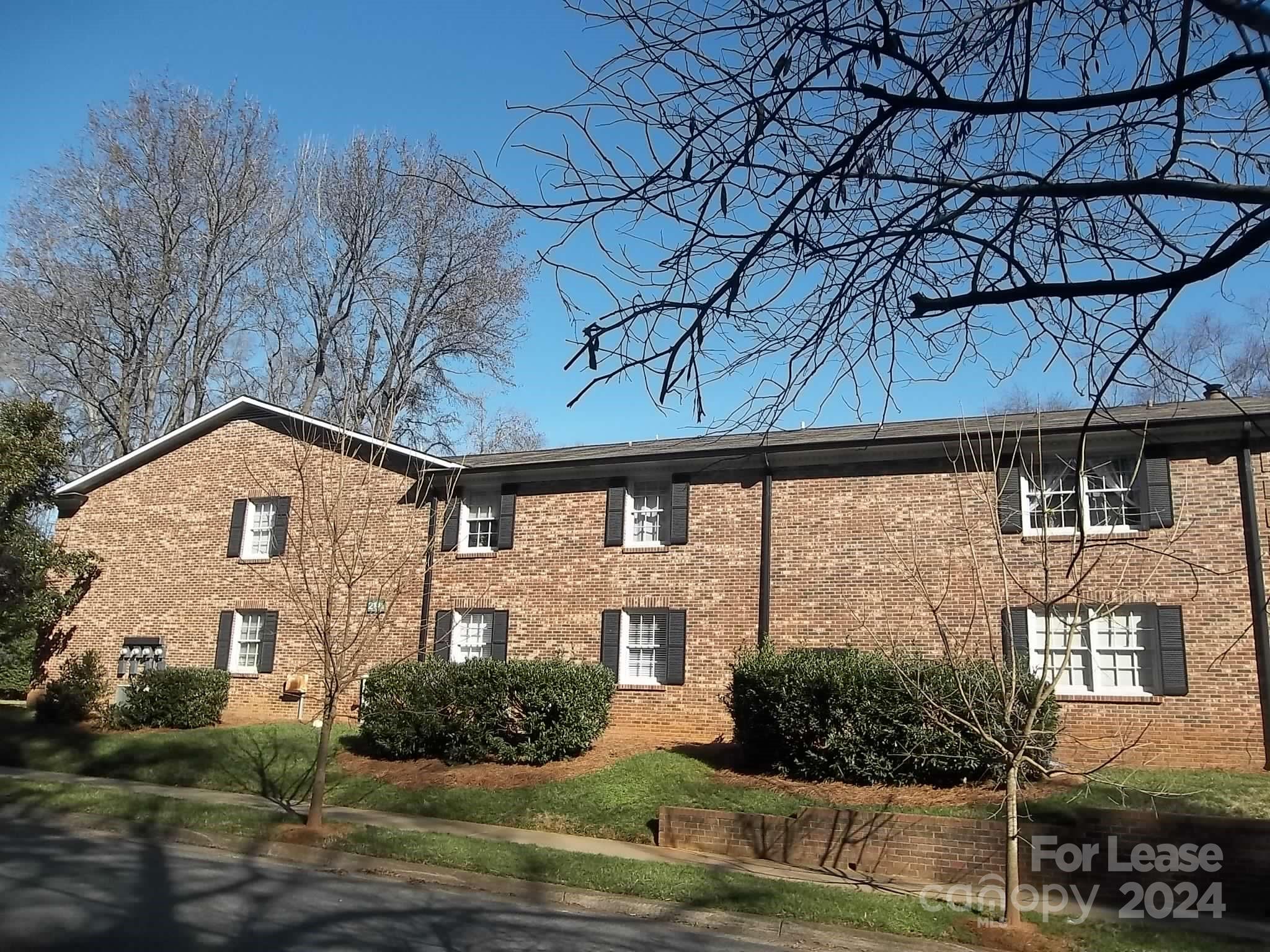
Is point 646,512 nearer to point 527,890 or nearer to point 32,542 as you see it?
point 527,890

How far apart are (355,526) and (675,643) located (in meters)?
6.58

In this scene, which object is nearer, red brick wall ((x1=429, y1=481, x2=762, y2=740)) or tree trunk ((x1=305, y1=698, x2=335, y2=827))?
tree trunk ((x1=305, y1=698, x2=335, y2=827))

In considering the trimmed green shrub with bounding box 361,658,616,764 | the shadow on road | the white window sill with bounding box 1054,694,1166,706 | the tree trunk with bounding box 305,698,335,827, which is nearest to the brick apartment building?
the white window sill with bounding box 1054,694,1166,706

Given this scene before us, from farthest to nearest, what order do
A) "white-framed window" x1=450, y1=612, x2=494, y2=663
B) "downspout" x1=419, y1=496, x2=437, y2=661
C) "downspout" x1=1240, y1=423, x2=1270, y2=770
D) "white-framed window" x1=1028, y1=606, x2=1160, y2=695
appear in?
"downspout" x1=419, y1=496, x2=437, y2=661, "white-framed window" x1=450, y1=612, x2=494, y2=663, "white-framed window" x1=1028, y1=606, x2=1160, y2=695, "downspout" x1=1240, y1=423, x2=1270, y2=770

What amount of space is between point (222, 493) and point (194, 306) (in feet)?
42.5

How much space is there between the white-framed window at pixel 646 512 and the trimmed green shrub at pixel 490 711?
3510mm

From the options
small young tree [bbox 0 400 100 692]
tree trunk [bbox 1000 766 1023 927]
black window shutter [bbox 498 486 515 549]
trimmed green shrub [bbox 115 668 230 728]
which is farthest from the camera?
small young tree [bbox 0 400 100 692]

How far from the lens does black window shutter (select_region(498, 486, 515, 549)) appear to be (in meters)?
21.1

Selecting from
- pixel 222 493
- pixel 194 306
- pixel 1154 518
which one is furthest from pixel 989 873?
pixel 194 306

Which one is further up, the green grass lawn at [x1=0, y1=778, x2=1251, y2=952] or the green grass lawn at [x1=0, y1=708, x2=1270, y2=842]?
the green grass lawn at [x1=0, y1=708, x2=1270, y2=842]

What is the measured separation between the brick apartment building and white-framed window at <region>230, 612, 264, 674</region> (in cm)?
5

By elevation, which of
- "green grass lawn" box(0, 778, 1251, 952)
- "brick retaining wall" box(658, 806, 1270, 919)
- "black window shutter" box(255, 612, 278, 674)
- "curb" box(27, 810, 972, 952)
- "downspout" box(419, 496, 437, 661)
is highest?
"downspout" box(419, 496, 437, 661)

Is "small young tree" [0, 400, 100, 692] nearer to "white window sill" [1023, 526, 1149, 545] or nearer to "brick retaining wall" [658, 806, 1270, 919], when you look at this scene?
"brick retaining wall" [658, 806, 1270, 919]

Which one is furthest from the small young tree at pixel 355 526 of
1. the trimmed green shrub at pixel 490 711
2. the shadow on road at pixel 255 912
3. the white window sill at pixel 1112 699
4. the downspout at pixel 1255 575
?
the downspout at pixel 1255 575
